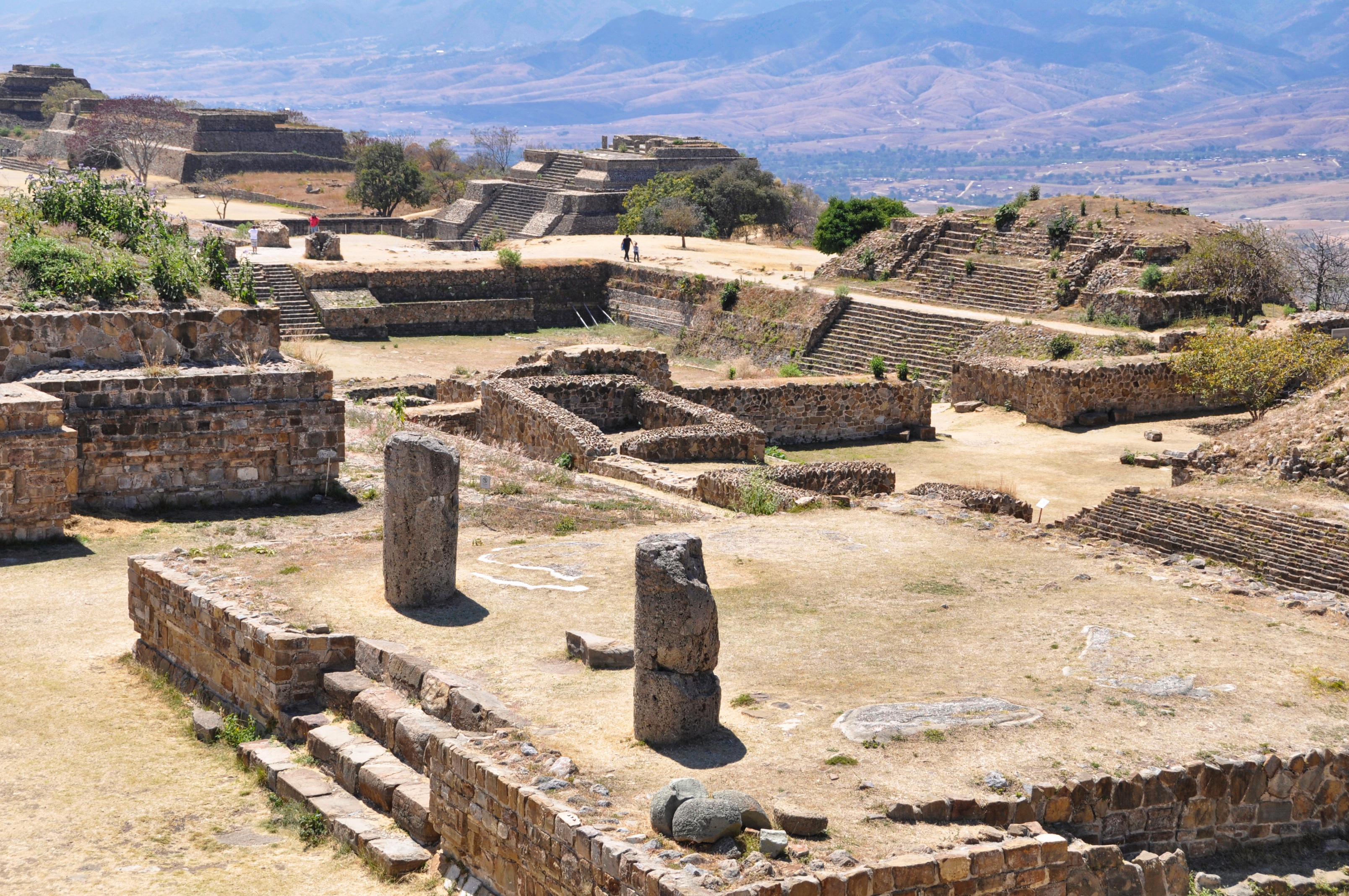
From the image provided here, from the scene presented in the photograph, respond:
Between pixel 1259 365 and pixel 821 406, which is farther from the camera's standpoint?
pixel 821 406

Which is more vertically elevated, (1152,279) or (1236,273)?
(1236,273)

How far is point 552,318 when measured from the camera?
4128 centimetres

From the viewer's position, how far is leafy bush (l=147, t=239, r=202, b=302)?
16.0 meters

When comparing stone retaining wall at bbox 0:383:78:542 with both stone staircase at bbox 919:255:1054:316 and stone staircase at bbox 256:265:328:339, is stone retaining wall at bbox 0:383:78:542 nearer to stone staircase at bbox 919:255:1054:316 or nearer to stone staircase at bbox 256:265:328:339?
stone staircase at bbox 256:265:328:339

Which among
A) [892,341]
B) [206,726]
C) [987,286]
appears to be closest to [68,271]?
[206,726]

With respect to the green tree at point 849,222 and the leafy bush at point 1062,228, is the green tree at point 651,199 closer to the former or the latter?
the green tree at point 849,222

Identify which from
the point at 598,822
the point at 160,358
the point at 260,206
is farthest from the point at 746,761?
the point at 260,206

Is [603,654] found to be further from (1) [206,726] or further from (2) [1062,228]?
(2) [1062,228]

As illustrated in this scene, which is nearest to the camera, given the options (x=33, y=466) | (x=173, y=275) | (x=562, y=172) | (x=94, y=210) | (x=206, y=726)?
(x=206, y=726)

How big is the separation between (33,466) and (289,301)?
75.9 ft

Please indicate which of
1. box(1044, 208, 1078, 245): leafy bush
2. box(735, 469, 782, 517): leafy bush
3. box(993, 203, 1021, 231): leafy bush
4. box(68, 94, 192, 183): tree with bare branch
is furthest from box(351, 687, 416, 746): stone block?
box(68, 94, 192, 183): tree with bare branch

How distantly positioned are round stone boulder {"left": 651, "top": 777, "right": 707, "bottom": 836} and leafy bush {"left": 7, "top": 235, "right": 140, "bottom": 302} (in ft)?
35.1

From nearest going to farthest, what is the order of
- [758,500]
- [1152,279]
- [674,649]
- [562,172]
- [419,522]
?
1. [674,649]
2. [419,522]
3. [758,500]
4. [1152,279]
5. [562,172]

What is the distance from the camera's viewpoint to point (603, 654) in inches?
378
